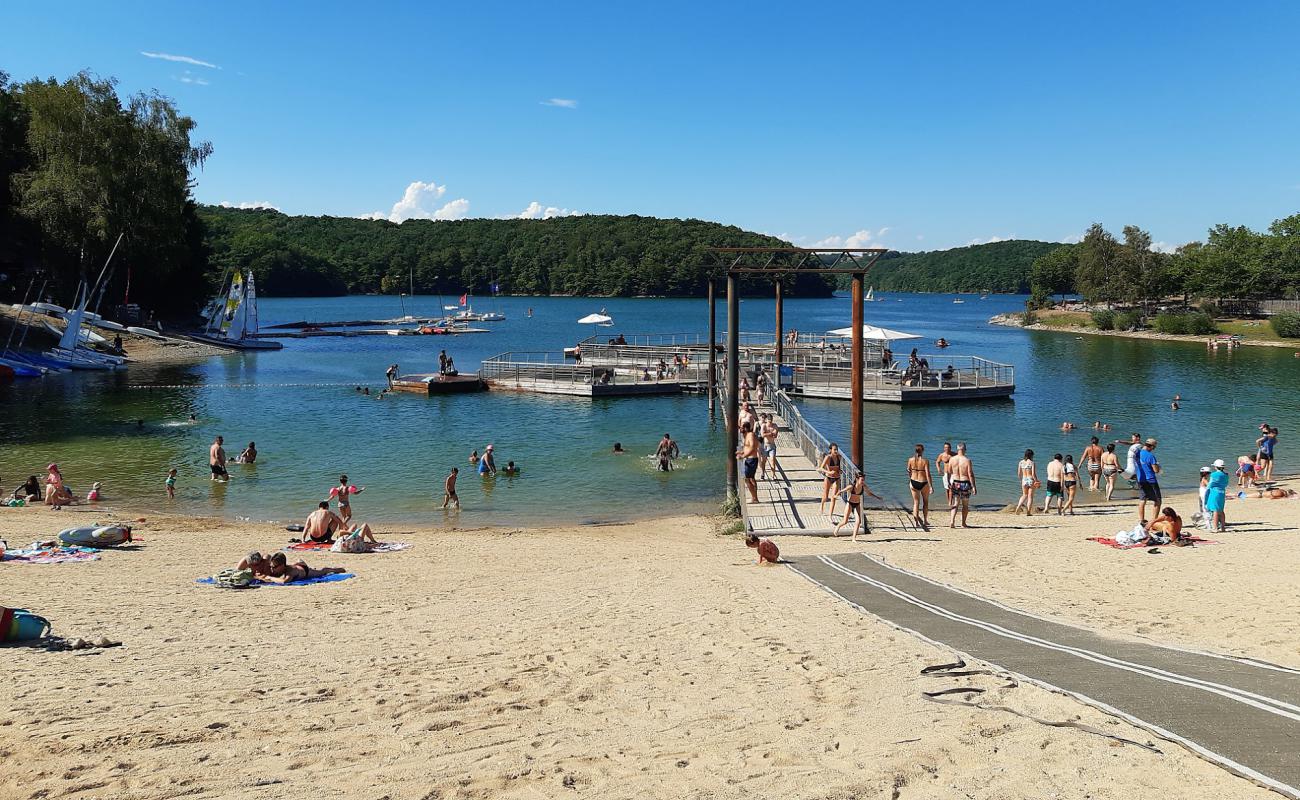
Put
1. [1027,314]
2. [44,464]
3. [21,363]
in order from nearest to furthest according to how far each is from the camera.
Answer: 1. [44,464]
2. [21,363]
3. [1027,314]

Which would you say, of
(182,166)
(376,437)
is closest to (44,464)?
(376,437)

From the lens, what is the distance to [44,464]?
81.8ft

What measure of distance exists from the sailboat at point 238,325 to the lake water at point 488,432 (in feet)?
24.2

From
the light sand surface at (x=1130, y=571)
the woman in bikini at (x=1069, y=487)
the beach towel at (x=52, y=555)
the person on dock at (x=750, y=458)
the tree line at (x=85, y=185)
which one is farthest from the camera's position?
the tree line at (x=85, y=185)

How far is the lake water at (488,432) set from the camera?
72.3 ft

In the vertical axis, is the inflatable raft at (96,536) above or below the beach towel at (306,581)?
above

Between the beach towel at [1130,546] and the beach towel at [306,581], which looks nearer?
the beach towel at [306,581]

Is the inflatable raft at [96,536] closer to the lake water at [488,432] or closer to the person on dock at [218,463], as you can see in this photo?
the lake water at [488,432]

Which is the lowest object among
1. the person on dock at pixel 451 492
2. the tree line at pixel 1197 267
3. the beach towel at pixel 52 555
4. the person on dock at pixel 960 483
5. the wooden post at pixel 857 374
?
the person on dock at pixel 451 492

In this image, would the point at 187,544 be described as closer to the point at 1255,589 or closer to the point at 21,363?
the point at 1255,589

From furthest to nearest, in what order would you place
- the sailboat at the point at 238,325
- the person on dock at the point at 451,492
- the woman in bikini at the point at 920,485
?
the sailboat at the point at 238,325
the person on dock at the point at 451,492
the woman in bikini at the point at 920,485

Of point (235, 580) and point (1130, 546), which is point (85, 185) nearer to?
point (235, 580)

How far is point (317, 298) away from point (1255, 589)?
184377mm

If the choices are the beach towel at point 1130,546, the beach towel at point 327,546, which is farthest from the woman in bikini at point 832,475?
the beach towel at point 327,546
